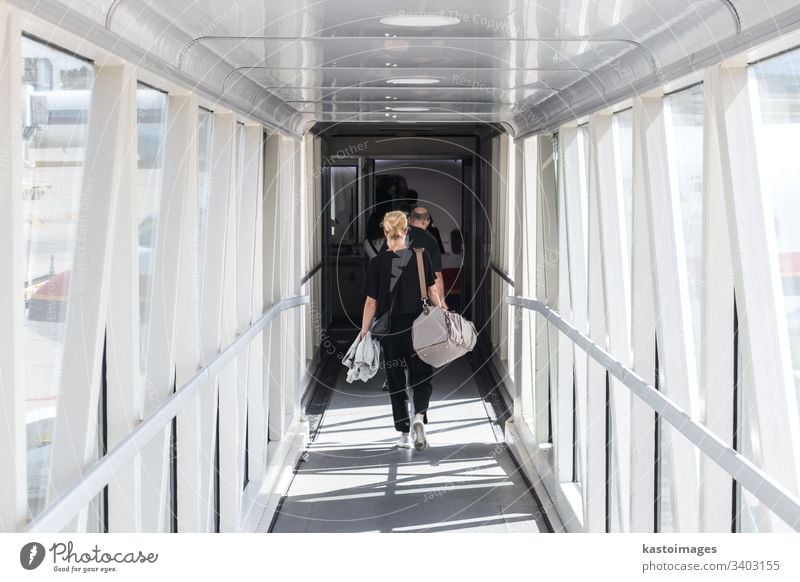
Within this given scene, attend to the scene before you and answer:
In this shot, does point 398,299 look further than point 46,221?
Yes

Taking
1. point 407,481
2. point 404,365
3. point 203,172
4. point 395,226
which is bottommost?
point 407,481

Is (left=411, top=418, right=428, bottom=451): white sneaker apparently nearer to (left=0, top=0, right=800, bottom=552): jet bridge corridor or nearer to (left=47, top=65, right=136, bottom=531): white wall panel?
(left=0, top=0, right=800, bottom=552): jet bridge corridor

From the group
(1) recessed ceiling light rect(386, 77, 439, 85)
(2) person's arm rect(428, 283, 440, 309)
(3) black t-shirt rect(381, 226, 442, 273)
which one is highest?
(1) recessed ceiling light rect(386, 77, 439, 85)

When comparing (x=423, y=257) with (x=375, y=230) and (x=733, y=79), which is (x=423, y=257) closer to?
(x=733, y=79)

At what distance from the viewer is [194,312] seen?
5.00 m

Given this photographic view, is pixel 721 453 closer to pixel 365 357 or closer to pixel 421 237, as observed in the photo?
pixel 365 357

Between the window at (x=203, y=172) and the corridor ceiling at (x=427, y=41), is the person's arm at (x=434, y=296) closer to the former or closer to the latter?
the corridor ceiling at (x=427, y=41)

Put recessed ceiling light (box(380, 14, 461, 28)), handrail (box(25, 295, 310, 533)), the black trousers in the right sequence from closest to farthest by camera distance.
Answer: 1. handrail (box(25, 295, 310, 533))
2. recessed ceiling light (box(380, 14, 461, 28))
3. the black trousers

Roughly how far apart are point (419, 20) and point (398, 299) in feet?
13.8

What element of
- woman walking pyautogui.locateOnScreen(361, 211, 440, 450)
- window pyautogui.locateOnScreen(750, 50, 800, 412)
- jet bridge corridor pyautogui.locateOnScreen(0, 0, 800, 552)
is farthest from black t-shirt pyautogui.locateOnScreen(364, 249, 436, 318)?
window pyautogui.locateOnScreen(750, 50, 800, 412)

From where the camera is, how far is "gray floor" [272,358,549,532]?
717cm

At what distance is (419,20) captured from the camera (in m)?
4.12

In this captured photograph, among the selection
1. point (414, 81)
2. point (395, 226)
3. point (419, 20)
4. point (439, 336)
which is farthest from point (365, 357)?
point (419, 20)

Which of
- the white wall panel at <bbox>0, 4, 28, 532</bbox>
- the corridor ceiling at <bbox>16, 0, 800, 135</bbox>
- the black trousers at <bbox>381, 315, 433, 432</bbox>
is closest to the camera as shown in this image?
the white wall panel at <bbox>0, 4, 28, 532</bbox>
